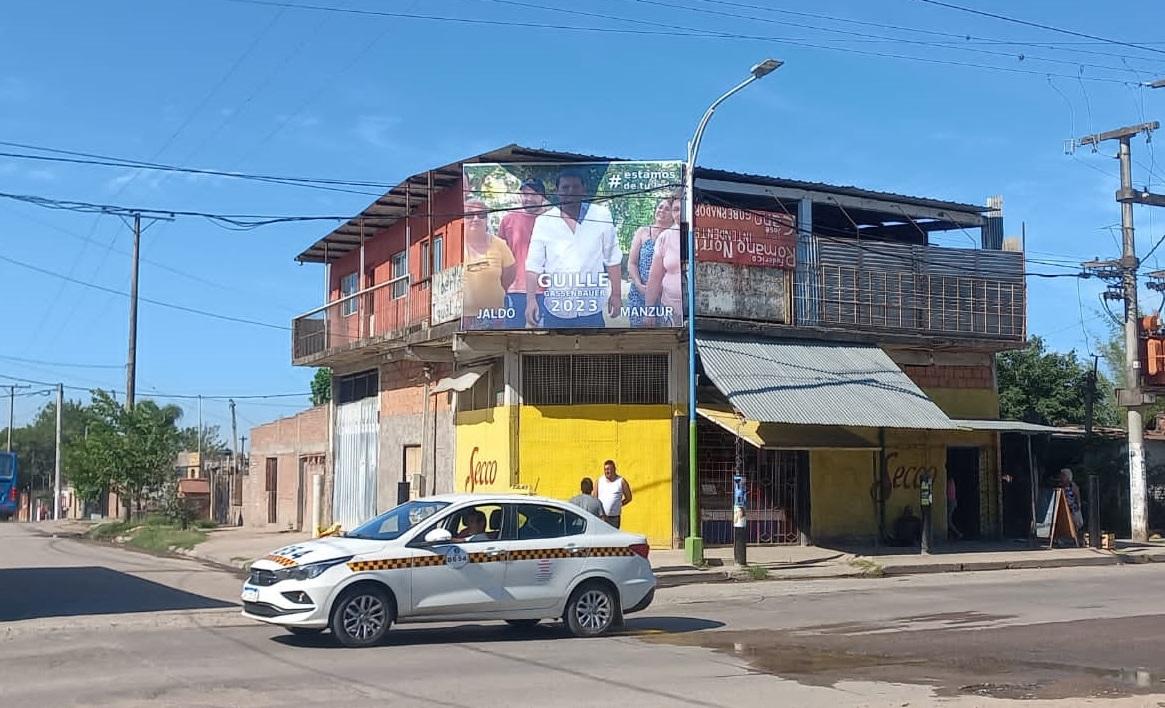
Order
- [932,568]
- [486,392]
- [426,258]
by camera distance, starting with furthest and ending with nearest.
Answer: [426,258] < [486,392] < [932,568]

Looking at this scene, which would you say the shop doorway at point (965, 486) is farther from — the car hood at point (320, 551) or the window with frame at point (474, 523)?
the car hood at point (320, 551)

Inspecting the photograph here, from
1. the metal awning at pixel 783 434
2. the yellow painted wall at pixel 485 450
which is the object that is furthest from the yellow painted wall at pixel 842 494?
the yellow painted wall at pixel 485 450

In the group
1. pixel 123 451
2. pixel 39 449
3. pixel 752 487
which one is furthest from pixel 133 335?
pixel 39 449

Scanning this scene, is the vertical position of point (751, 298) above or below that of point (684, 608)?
above

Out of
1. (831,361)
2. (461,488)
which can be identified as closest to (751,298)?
(831,361)

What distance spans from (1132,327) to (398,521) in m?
21.6

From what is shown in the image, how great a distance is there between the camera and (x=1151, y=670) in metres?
10.8

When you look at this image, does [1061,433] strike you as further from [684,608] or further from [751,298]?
[684,608]

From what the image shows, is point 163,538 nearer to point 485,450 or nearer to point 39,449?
point 485,450

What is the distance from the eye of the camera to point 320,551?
11.9m

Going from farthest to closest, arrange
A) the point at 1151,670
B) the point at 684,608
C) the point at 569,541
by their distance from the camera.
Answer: the point at 684,608, the point at 569,541, the point at 1151,670

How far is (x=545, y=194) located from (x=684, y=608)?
9.53m

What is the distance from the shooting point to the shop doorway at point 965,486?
1113 inches

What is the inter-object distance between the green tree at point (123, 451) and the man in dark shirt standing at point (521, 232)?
2262 centimetres
